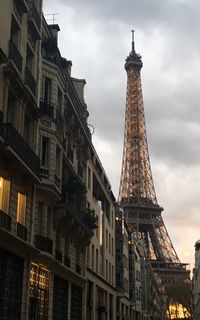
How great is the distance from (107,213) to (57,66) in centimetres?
3167

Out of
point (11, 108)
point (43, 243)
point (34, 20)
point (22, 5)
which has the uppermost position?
point (34, 20)

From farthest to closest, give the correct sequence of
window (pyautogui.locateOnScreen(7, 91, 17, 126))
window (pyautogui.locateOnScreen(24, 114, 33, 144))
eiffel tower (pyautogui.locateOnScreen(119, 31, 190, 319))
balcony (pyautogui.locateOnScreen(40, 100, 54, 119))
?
eiffel tower (pyautogui.locateOnScreen(119, 31, 190, 319)), balcony (pyautogui.locateOnScreen(40, 100, 54, 119)), window (pyautogui.locateOnScreen(24, 114, 33, 144)), window (pyautogui.locateOnScreen(7, 91, 17, 126))

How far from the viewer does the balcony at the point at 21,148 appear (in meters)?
23.5

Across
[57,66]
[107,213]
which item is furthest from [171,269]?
[57,66]

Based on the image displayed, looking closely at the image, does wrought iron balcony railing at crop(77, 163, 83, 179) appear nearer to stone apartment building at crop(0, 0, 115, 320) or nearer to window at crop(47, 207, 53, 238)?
stone apartment building at crop(0, 0, 115, 320)

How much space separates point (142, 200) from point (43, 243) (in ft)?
416

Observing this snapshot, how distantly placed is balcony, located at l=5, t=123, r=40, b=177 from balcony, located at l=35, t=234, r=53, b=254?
149 inches

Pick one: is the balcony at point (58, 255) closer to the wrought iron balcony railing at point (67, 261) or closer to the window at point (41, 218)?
the wrought iron balcony railing at point (67, 261)

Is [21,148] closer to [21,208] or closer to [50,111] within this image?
[21,208]

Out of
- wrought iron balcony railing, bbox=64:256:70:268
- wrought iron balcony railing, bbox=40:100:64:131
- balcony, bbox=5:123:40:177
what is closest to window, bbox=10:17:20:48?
balcony, bbox=5:123:40:177

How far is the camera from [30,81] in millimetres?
28719

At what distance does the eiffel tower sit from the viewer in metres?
148

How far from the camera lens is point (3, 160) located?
23656 millimetres

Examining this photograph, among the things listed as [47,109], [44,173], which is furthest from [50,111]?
[44,173]
